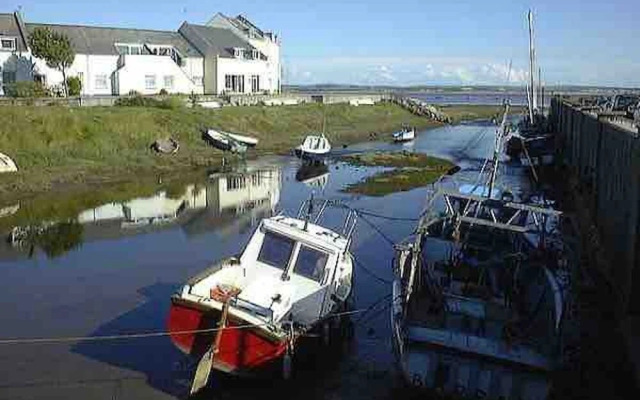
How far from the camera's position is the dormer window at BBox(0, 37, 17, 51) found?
52.9 metres

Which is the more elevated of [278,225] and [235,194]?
[278,225]

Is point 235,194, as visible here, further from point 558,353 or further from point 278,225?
point 558,353

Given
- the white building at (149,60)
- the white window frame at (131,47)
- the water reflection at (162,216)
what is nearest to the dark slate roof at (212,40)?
the white building at (149,60)

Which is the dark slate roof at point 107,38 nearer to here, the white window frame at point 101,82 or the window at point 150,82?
the white window frame at point 101,82

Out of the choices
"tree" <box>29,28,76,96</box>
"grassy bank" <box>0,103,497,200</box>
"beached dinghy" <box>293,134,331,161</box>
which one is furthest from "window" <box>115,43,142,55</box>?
"beached dinghy" <box>293,134,331,161</box>

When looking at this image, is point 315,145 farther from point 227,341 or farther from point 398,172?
point 227,341

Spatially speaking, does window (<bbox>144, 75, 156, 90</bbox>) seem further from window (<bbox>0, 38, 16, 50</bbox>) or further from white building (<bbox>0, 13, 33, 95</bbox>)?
window (<bbox>0, 38, 16, 50</bbox>)

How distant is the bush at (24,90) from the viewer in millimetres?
47469

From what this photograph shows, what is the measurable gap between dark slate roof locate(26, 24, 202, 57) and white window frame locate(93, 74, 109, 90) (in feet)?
6.26

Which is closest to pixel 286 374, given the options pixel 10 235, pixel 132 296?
pixel 132 296

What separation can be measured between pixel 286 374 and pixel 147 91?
51.1 meters

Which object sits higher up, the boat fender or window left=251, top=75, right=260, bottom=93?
window left=251, top=75, right=260, bottom=93

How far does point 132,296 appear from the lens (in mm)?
18078

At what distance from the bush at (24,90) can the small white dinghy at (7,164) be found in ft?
52.1
